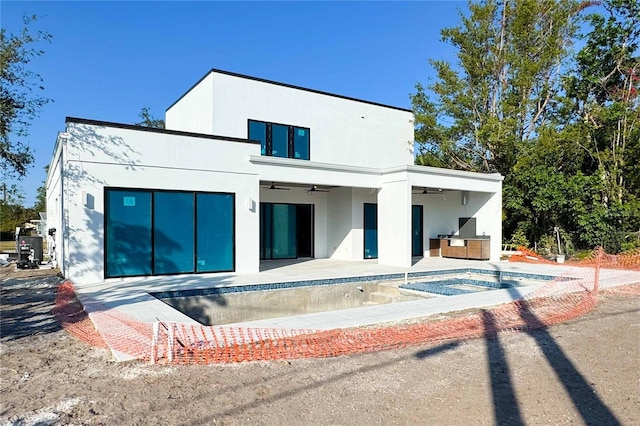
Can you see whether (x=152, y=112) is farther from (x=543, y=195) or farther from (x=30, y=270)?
(x=543, y=195)

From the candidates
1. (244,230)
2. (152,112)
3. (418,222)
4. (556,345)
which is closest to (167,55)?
(244,230)

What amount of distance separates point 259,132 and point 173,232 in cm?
529

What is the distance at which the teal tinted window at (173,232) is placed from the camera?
10.2m

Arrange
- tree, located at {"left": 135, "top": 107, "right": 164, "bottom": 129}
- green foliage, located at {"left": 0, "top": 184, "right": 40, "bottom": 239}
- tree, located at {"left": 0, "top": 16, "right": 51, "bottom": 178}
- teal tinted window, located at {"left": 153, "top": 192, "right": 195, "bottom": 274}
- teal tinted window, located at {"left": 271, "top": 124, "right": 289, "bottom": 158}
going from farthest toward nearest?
tree, located at {"left": 135, "top": 107, "right": 164, "bottom": 129}, green foliage, located at {"left": 0, "top": 184, "right": 40, "bottom": 239}, teal tinted window, located at {"left": 271, "top": 124, "right": 289, "bottom": 158}, tree, located at {"left": 0, "top": 16, "right": 51, "bottom": 178}, teal tinted window, located at {"left": 153, "top": 192, "right": 195, "bottom": 274}

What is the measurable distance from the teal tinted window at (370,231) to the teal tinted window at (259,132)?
4267 millimetres

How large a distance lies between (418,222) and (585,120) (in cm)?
850

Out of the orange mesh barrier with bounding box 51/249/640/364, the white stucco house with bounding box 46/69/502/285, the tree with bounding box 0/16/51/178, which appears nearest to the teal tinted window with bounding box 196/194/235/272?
the white stucco house with bounding box 46/69/502/285

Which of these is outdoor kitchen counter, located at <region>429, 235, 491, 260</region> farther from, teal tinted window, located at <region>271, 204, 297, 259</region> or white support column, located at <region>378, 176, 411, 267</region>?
teal tinted window, located at <region>271, 204, 297, 259</region>

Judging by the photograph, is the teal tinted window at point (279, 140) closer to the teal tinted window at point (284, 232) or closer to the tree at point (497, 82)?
the teal tinted window at point (284, 232)

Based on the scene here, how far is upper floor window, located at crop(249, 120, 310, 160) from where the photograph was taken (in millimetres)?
14344

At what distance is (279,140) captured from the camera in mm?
14781

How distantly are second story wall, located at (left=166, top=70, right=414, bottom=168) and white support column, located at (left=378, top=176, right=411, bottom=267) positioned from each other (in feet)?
9.34

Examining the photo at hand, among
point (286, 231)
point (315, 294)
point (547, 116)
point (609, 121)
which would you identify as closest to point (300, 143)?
point (286, 231)

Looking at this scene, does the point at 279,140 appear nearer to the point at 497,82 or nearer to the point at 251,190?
the point at 251,190
